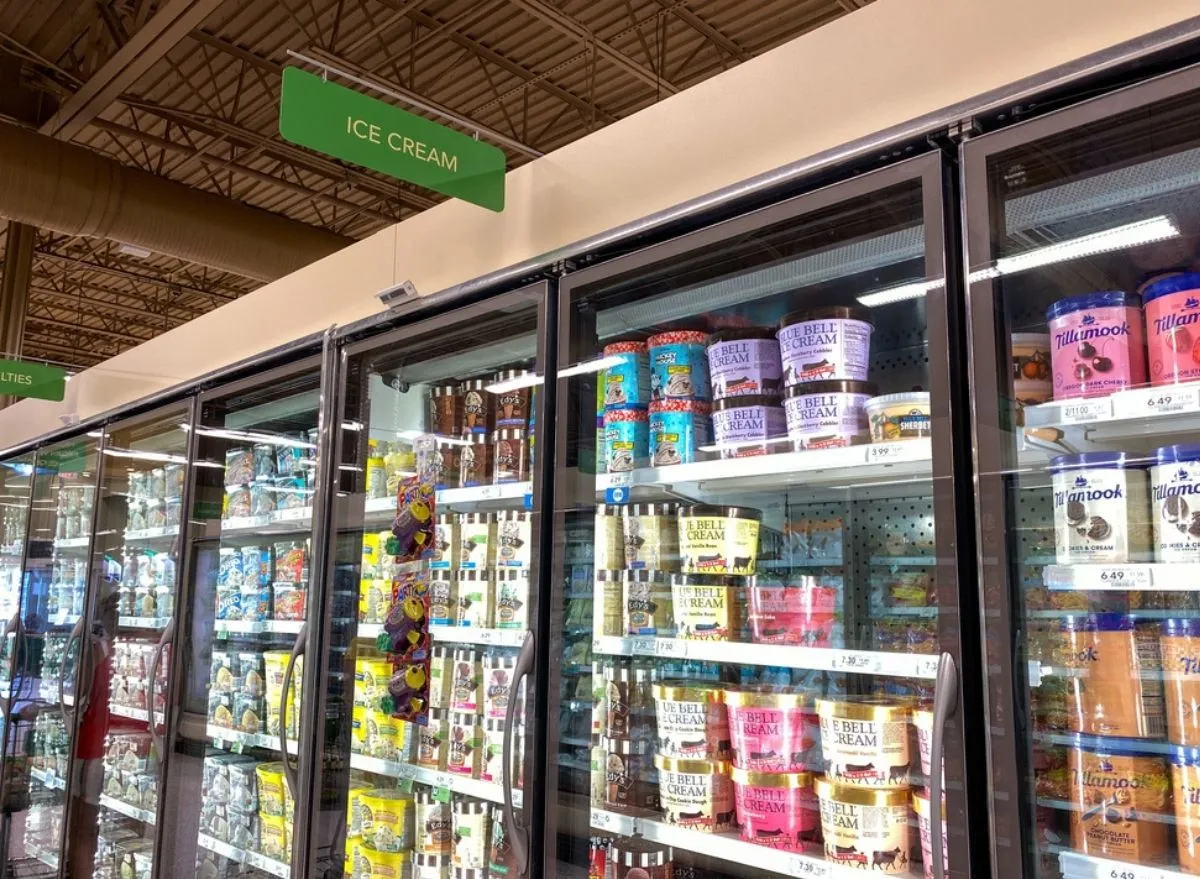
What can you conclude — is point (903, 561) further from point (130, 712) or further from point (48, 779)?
point (48, 779)

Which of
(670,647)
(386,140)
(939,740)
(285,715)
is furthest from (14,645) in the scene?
(939,740)

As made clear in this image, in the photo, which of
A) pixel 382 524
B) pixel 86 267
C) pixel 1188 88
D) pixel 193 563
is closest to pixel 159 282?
pixel 86 267

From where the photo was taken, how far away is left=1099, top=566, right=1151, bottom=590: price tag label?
1.27 metres

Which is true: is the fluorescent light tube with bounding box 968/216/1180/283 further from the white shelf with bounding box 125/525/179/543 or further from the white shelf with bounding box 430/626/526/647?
the white shelf with bounding box 125/525/179/543

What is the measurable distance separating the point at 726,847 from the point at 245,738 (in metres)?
1.97

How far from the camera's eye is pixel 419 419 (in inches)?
115

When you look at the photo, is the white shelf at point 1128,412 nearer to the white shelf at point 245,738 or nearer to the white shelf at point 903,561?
the white shelf at point 903,561

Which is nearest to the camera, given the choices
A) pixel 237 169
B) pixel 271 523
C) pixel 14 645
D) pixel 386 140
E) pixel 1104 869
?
pixel 1104 869

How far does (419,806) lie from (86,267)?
13.0 meters

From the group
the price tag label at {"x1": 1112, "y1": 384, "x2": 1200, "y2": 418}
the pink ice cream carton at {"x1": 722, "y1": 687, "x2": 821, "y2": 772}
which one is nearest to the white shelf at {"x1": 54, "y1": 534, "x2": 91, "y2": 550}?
the pink ice cream carton at {"x1": 722, "y1": 687, "x2": 821, "y2": 772}

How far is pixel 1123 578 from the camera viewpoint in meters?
1.29

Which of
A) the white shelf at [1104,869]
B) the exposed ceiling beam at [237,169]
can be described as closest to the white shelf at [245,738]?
the white shelf at [1104,869]

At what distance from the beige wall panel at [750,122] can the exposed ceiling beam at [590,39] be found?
4.13 metres

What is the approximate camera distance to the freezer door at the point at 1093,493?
1282 millimetres
